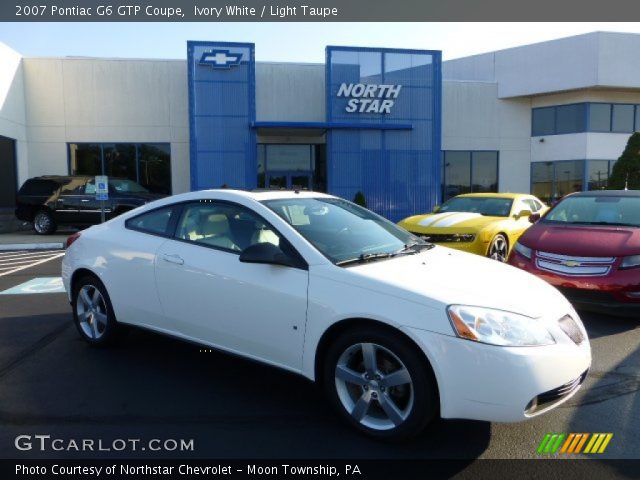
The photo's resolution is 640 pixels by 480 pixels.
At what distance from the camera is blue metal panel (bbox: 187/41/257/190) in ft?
66.6

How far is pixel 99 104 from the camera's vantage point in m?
21.8

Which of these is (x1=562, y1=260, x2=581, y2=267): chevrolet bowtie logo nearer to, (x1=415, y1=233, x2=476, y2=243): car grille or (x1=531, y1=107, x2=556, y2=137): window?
(x1=415, y1=233, x2=476, y2=243): car grille

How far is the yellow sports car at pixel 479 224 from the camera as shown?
8258 millimetres

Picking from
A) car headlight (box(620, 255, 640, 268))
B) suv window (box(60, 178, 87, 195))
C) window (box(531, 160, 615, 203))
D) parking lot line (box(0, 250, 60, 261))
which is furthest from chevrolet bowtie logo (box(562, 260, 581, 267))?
window (box(531, 160, 615, 203))

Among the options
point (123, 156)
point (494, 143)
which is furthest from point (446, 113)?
point (123, 156)

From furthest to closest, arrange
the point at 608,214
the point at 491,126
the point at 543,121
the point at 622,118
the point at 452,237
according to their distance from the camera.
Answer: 1. the point at 543,121
2. the point at 491,126
3. the point at 622,118
4. the point at 452,237
5. the point at 608,214

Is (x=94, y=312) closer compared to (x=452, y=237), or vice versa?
(x=94, y=312)

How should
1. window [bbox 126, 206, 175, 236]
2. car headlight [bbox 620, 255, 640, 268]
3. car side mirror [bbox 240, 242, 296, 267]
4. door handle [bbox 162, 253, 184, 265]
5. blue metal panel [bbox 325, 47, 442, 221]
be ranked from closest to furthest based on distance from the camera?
car side mirror [bbox 240, 242, 296, 267]
door handle [bbox 162, 253, 184, 265]
window [bbox 126, 206, 175, 236]
car headlight [bbox 620, 255, 640, 268]
blue metal panel [bbox 325, 47, 442, 221]

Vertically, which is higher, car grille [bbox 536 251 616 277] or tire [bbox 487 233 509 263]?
car grille [bbox 536 251 616 277]

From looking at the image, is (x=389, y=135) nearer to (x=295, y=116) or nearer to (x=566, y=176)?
(x=295, y=116)

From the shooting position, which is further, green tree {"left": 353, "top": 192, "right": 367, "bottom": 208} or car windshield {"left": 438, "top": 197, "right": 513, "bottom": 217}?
green tree {"left": 353, "top": 192, "right": 367, "bottom": 208}

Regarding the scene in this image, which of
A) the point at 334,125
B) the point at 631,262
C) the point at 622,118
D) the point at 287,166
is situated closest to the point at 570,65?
the point at 622,118

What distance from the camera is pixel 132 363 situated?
177 inches

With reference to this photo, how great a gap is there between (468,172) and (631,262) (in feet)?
66.8
